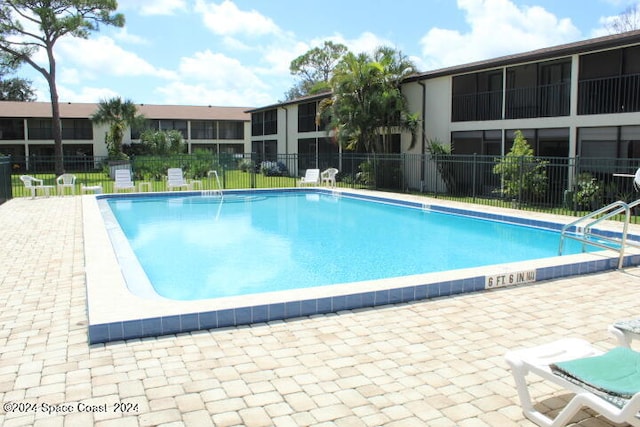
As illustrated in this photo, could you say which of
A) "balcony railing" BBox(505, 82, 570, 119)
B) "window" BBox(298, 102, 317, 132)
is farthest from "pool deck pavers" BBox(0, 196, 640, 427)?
"window" BBox(298, 102, 317, 132)

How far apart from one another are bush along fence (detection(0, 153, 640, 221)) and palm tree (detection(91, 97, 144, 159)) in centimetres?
297

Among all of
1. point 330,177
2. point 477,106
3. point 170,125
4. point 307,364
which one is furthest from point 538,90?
point 170,125

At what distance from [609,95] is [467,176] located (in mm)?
5133

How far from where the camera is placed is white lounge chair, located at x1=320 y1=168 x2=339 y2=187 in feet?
71.8

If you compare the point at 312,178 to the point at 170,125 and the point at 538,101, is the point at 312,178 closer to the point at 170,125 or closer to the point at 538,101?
the point at 538,101

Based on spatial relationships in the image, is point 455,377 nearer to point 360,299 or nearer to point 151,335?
point 360,299

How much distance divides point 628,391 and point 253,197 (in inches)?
696

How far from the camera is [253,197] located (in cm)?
2002

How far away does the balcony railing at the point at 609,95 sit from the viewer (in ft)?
48.5

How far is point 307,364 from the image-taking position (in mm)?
4137

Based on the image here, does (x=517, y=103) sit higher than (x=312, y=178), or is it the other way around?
(x=517, y=103)

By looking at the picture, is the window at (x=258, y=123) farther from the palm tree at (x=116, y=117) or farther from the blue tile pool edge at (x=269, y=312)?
the blue tile pool edge at (x=269, y=312)

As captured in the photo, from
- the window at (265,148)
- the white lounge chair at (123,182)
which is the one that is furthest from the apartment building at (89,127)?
the white lounge chair at (123,182)

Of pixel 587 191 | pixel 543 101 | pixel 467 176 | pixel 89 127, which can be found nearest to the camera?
pixel 587 191
